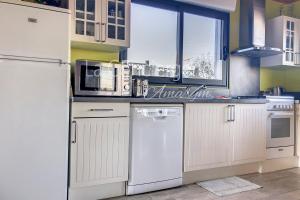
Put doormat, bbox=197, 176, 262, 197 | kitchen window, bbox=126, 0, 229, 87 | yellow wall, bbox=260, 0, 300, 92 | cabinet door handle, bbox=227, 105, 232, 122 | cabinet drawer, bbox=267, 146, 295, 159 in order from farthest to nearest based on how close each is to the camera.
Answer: yellow wall, bbox=260, 0, 300, 92 → cabinet drawer, bbox=267, 146, 295, 159 → kitchen window, bbox=126, 0, 229, 87 → cabinet door handle, bbox=227, 105, 232, 122 → doormat, bbox=197, 176, 262, 197

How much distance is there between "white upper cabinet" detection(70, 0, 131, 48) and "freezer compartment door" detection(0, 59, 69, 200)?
574 mm

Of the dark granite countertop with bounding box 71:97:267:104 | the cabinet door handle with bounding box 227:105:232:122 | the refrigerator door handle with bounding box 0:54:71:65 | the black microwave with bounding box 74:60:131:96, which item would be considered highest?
the refrigerator door handle with bounding box 0:54:71:65

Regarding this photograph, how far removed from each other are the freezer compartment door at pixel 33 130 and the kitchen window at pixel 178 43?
3.97 ft

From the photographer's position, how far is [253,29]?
3.45 metres

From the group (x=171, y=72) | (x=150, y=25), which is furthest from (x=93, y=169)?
(x=150, y=25)

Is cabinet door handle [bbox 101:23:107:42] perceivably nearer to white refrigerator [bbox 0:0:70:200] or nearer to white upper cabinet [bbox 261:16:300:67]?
white refrigerator [bbox 0:0:70:200]

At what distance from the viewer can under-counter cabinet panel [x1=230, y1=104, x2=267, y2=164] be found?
289 centimetres

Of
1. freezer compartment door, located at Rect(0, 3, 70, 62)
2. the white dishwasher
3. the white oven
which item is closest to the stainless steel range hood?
the white oven

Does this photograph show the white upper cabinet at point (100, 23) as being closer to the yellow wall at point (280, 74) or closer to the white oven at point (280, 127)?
A: the white oven at point (280, 127)

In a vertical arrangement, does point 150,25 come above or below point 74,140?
above

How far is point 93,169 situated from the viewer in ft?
7.02

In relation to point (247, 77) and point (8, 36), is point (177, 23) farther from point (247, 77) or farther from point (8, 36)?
point (8, 36)

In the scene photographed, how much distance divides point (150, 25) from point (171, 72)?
2.13ft

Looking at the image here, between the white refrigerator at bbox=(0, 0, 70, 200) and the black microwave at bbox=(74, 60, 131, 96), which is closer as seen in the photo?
the white refrigerator at bbox=(0, 0, 70, 200)
